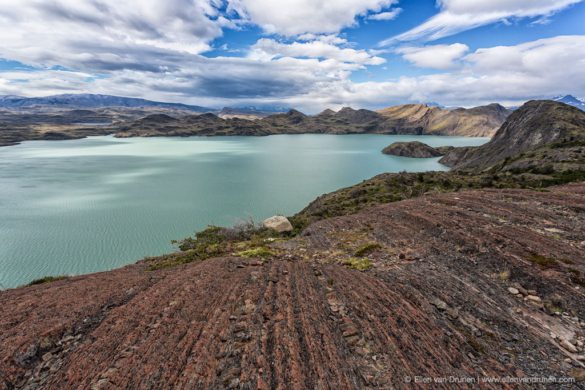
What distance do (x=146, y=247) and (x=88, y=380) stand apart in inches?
1136

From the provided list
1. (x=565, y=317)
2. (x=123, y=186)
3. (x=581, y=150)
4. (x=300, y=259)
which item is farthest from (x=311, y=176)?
(x=565, y=317)

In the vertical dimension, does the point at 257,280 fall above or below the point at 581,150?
below

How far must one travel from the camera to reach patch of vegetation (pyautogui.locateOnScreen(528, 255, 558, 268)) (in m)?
12.0

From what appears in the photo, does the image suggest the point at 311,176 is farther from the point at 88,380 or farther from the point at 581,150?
the point at 88,380

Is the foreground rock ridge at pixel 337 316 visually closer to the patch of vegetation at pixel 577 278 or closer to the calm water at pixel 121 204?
the patch of vegetation at pixel 577 278

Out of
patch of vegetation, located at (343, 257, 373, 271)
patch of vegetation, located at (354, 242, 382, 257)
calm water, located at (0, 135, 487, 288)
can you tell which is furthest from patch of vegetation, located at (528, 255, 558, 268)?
calm water, located at (0, 135, 487, 288)

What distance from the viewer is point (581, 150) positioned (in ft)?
128

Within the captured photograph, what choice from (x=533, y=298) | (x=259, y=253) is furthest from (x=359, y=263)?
(x=533, y=298)

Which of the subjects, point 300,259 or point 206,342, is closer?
point 206,342

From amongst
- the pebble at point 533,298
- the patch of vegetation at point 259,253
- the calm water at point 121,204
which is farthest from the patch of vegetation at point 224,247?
the pebble at point 533,298

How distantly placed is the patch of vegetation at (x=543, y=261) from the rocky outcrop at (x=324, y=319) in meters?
0.06

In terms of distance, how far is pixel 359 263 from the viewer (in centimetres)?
1495

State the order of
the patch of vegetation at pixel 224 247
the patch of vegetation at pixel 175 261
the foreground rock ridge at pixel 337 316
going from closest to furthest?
the foreground rock ridge at pixel 337 316 < the patch of vegetation at pixel 224 247 < the patch of vegetation at pixel 175 261

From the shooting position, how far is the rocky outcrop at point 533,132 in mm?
61638
